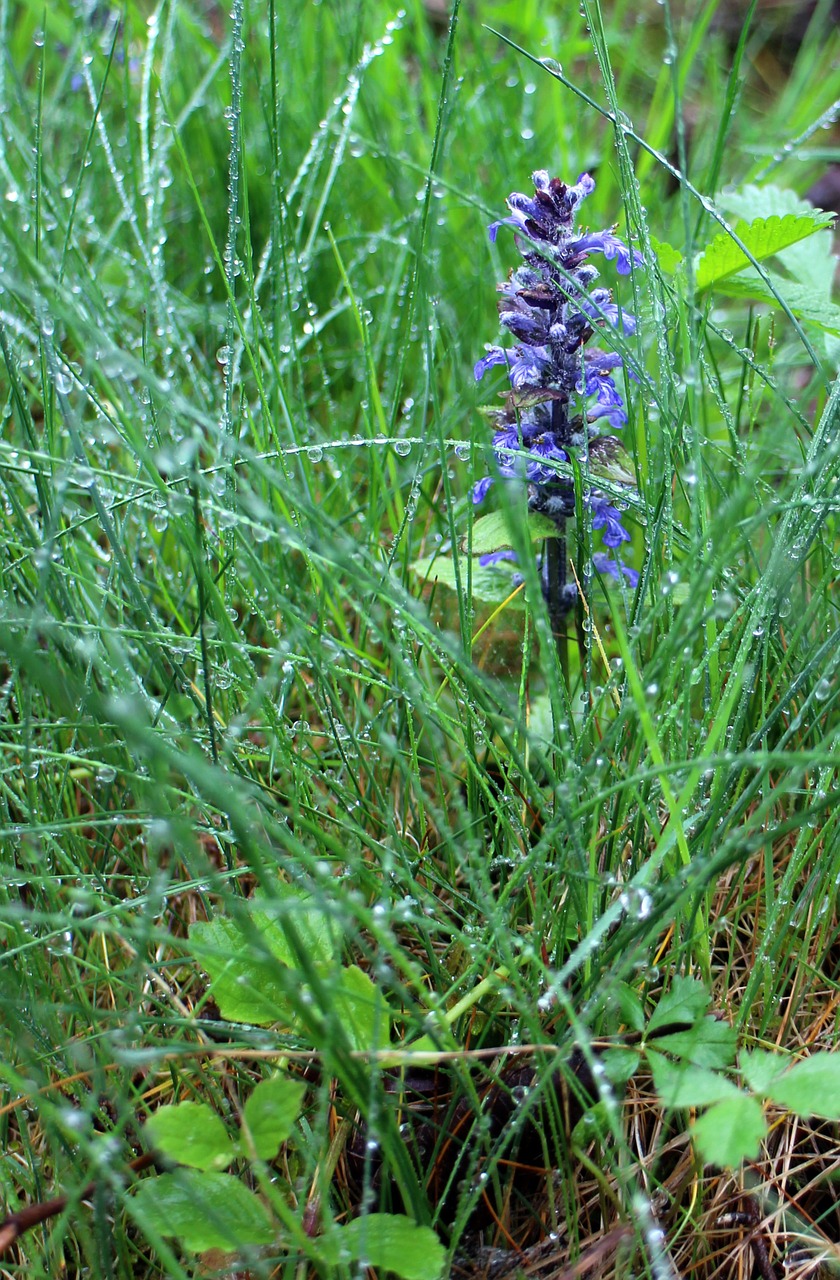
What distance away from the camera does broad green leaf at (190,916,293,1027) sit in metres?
0.86

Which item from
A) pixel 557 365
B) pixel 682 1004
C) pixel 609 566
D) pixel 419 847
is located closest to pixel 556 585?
pixel 609 566

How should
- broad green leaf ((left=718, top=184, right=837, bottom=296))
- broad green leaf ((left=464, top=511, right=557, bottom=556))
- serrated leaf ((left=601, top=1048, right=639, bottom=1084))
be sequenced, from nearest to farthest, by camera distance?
serrated leaf ((left=601, top=1048, right=639, bottom=1084)) < broad green leaf ((left=464, top=511, right=557, bottom=556)) < broad green leaf ((left=718, top=184, right=837, bottom=296))

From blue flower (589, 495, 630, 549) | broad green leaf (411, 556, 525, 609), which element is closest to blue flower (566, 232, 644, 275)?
blue flower (589, 495, 630, 549)

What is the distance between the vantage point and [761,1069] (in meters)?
0.81

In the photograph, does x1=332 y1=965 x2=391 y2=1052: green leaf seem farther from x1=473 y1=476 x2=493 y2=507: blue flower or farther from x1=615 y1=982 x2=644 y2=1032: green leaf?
x1=473 y1=476 x2=493 y2=507: blue flower

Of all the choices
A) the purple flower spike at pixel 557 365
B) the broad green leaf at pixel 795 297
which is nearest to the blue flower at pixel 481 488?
the purple flower spike at pixel 557 365

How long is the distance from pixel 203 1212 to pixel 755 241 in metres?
1.15

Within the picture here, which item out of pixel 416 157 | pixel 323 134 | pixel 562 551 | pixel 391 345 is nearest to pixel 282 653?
pixel 562 551

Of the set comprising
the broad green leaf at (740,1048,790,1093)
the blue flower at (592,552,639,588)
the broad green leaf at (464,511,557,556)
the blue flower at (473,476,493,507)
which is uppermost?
the blue flower at (473,476,493,507)

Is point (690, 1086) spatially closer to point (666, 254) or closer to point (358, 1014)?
point (358, 1014)

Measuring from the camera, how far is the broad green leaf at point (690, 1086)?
78cm

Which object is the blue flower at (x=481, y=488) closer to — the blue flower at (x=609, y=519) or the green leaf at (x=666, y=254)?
the blue flower at (x=609, y=519)

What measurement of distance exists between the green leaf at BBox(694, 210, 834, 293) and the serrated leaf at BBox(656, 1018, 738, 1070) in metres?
0.85

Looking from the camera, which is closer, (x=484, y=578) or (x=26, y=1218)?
(x=26, y=1218)
